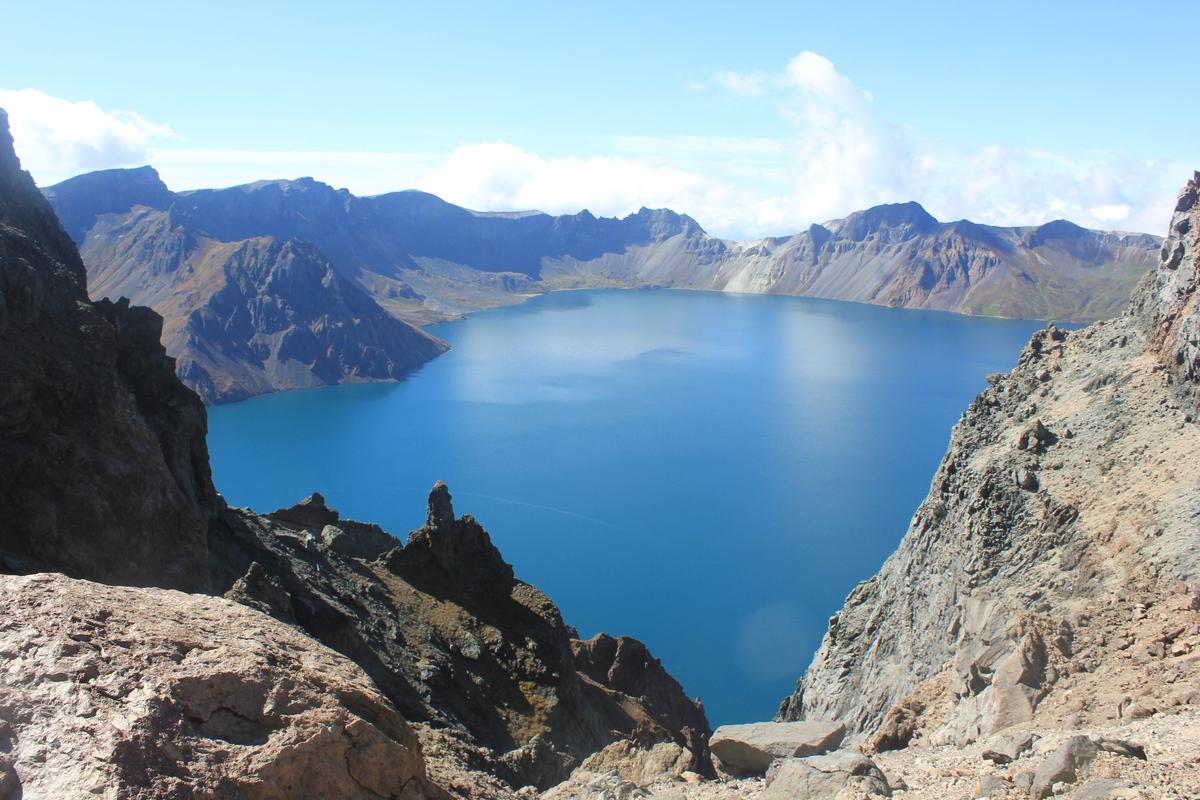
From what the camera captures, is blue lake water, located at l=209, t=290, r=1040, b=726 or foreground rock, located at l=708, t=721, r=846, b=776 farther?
blue lake water, located at l=209, t=290, r=1040, b=726

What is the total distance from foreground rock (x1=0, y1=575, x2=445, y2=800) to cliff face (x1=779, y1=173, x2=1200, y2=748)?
1492 cm

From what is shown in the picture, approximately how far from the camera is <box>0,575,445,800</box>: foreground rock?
24.7 ft

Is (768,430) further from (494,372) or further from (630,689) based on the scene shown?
(630,689)

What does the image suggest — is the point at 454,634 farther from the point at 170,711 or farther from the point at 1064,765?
the point at 170,711

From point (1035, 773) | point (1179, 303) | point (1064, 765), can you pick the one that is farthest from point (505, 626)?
point (1179, 303)

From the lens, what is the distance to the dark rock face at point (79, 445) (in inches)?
883

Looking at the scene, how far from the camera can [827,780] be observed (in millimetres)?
12711

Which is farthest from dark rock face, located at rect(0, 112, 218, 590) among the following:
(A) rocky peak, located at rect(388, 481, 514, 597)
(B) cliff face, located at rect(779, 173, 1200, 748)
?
(B) cliff face, located at rect(779, 173, 1200, 748)

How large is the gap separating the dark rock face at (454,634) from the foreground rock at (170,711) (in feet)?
40.7

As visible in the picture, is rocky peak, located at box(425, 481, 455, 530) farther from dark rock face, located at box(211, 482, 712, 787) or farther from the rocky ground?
the rocky ground

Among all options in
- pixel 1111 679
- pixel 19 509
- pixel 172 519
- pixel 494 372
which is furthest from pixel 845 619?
pixel 494 372

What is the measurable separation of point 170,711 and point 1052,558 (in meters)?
28.0

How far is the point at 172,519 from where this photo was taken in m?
25.5

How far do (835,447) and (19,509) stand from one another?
97010 millimetres
